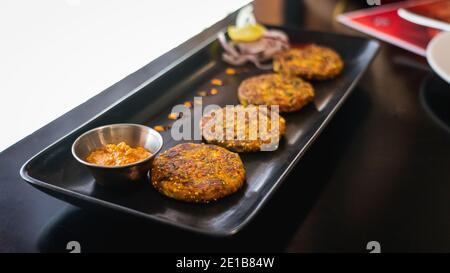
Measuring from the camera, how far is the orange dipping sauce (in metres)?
1.35

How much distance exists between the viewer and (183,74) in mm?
2029

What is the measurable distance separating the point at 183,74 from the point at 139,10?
308 mm

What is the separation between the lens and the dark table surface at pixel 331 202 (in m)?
1.24

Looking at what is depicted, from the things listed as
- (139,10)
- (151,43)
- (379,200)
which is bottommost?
(379,200)

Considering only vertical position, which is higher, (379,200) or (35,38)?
(35,38)

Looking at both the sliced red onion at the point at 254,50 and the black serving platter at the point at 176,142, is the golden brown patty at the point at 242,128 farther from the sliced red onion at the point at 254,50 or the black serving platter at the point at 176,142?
the sliced red onion at the point at 254,50

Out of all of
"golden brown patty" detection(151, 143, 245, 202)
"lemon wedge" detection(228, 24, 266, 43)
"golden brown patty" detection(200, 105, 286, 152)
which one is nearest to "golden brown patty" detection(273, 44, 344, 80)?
"lemon wedge" detection(228, 24, 266, 43)

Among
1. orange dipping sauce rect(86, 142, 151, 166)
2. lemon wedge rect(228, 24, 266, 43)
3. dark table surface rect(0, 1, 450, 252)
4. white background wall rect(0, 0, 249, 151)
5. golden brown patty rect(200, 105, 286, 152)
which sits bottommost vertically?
dark table surface rect(0, 1, 450, 252)

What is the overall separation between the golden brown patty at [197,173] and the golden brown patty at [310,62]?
73 cm

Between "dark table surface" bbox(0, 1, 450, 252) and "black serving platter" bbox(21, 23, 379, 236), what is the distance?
0.16 feet

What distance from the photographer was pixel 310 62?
212 centimetres

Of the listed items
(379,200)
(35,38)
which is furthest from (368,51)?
(35,38)

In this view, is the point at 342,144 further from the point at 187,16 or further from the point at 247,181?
the point at 187,16

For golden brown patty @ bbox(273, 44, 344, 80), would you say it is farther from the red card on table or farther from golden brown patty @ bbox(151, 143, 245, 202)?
golden brown patty @ bbox(151, 143, 245, 202)
